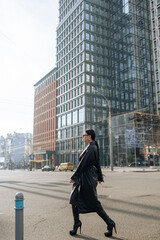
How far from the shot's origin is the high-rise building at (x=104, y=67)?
192 feet

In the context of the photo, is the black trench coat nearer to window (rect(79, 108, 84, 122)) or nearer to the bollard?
the bollard

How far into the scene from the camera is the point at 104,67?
62500mm

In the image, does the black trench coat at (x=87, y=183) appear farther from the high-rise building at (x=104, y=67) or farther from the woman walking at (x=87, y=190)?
the high-rise building at (x=104, y=67)

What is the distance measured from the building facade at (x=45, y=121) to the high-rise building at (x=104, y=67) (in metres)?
6.63

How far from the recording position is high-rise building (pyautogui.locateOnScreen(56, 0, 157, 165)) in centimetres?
5838

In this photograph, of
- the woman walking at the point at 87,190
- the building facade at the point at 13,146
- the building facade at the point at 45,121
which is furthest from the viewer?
the building facade at the point at 13,146

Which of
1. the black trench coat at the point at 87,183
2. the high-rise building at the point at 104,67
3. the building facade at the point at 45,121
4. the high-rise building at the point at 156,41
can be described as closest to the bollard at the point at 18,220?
the black trench coat at the point at 87,183

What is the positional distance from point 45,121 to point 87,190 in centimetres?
7884

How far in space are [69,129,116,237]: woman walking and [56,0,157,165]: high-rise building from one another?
165 ft

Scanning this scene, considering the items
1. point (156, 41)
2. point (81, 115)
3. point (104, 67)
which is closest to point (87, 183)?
point (81, 115)

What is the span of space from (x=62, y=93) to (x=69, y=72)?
23.0ft

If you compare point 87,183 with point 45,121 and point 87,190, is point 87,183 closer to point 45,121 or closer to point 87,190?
point 87,190

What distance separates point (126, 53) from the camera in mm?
60688

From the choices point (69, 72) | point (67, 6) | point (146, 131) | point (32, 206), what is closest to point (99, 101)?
point (69, 72)
